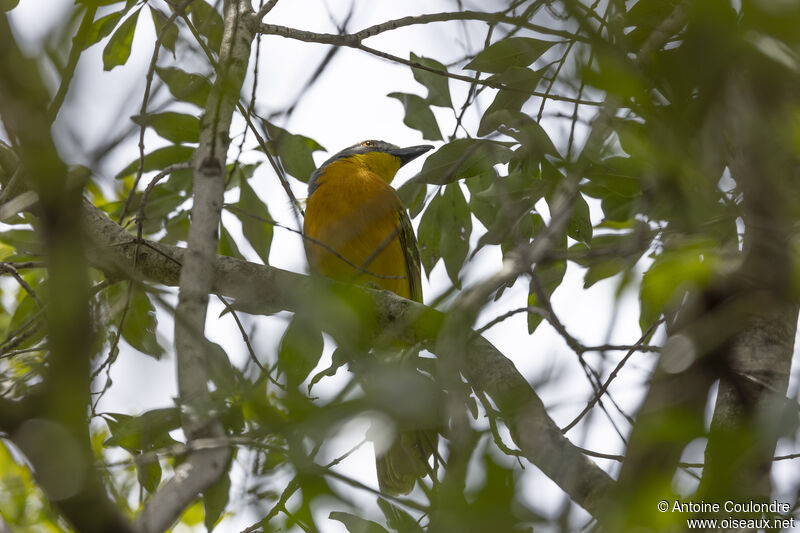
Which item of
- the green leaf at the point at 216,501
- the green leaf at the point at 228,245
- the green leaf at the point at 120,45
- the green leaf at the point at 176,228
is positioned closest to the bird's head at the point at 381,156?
the green leaf at the point at 176,228

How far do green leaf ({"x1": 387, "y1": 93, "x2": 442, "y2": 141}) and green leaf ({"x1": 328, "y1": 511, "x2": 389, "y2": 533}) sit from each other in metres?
1.83

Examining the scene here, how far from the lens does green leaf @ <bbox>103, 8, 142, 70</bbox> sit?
307 cm

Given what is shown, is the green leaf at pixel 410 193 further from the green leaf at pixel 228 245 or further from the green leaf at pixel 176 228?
the green leaf at pixel 176 228

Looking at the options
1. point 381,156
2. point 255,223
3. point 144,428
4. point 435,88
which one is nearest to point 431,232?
point 435,88

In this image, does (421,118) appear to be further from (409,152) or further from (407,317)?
(409,152)

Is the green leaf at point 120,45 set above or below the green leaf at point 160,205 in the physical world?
above

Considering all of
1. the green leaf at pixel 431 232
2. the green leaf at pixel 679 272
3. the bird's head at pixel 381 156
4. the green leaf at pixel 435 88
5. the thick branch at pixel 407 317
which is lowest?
the green leaf at pixel 679 272

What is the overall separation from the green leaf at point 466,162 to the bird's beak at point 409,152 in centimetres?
335

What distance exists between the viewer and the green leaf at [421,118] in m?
3.13

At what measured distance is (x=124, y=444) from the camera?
247cm

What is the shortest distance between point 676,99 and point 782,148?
0.23 m

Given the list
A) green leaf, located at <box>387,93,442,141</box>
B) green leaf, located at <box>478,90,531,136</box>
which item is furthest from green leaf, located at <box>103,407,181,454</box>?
green leaf, located at <box>387,93,442,141</box>

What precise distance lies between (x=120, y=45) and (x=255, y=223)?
37.0 inches

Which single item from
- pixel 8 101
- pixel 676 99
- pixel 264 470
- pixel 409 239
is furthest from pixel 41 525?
pixel 676 99
